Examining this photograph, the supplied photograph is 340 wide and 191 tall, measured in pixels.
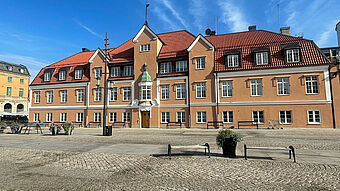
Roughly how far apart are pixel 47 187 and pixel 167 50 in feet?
89.8

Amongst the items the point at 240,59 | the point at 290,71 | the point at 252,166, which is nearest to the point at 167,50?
the point at 240,59

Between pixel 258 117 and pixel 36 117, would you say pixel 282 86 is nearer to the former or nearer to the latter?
pixel 258 117

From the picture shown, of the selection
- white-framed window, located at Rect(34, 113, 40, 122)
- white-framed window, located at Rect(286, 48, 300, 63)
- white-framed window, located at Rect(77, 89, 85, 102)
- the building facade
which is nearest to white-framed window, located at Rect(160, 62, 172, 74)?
white-framed window, located at Rect(77, 89, 85, 102)

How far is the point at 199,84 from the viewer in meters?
26.8

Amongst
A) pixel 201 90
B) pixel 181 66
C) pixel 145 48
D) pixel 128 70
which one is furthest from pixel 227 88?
pixel 128 70

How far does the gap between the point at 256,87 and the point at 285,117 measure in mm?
4938

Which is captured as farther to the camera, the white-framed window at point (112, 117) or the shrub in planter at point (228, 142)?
the white-framed window at point (112, 117)

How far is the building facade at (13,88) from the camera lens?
5266 centimetres

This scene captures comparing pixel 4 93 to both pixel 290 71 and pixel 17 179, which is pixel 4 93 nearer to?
pixel 17 179

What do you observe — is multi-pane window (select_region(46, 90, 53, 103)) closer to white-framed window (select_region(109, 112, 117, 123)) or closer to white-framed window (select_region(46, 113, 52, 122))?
white-framed window (select_region(46, 113, 52, 122))

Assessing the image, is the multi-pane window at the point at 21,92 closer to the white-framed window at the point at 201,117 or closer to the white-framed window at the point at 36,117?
the white-framed window at the point at 36,117

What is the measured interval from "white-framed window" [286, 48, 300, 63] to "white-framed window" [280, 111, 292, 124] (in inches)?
254

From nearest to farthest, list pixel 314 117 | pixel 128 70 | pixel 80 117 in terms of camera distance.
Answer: pixel 314 117
pixel 128 70
pixel 80 117

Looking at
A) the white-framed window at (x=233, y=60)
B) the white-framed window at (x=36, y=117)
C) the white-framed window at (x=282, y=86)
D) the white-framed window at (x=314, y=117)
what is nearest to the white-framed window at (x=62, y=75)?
the white-framed window at (x=36, y=117)
